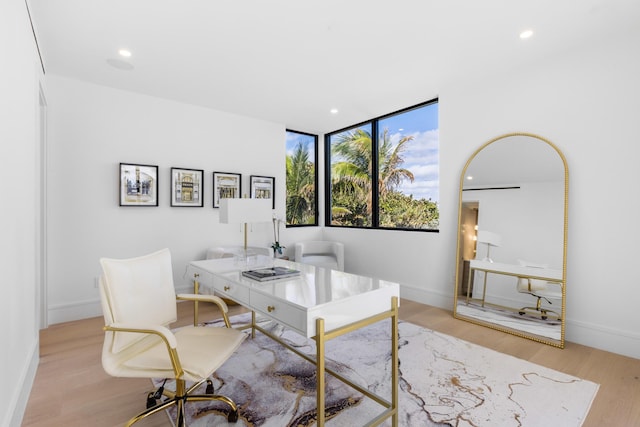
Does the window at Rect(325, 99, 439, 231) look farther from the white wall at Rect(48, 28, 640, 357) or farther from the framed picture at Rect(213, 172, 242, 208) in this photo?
the framed picture at Rect(213, 172, 242, 208)

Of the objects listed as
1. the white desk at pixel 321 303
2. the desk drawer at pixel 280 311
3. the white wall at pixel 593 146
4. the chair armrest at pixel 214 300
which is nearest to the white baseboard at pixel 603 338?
the white wall at pixel 593 146

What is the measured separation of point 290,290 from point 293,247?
3.59 metres

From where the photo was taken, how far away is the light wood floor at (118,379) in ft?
6.10

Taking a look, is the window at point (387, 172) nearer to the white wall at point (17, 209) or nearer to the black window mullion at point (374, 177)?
the black window mullion at point (374, 177)

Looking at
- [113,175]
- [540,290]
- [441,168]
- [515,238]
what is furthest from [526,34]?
[113,175]

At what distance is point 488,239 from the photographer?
11.1ft

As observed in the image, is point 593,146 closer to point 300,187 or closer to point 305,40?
point 305,40

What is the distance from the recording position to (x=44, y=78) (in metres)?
3.25

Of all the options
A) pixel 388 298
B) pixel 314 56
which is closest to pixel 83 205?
pixel 314 56

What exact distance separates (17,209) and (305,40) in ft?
7.89

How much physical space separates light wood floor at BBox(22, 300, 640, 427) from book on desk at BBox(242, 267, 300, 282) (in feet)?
3.12

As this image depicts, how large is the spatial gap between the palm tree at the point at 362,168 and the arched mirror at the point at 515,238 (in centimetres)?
122

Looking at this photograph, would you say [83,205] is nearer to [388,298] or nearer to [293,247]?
[293,247]

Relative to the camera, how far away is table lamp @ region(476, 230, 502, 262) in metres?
3.31
